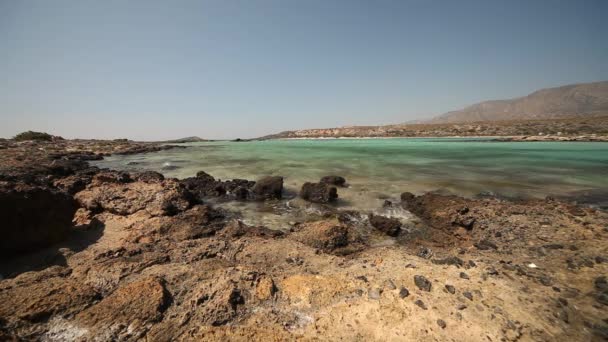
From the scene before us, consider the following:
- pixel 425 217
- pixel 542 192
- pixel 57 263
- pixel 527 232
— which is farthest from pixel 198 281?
pixel 542 192

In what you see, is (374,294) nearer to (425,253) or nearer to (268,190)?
(425,253)

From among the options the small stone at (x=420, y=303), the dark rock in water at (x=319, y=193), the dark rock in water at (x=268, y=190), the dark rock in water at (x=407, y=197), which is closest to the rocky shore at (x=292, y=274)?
the small stone at (x=420, y=303)

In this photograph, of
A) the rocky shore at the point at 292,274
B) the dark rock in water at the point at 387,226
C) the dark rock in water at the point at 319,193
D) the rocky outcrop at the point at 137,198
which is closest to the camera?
the rocky shore at the point at 292,274

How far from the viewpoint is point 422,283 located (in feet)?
14.0

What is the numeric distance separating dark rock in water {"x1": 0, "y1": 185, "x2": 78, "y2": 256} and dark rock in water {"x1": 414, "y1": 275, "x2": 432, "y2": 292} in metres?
8.20

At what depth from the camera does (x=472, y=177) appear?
50.8 ft

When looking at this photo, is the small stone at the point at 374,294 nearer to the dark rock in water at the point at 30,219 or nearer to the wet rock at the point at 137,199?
the wet rock at the point at 137,199

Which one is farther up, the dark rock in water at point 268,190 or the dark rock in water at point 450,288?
the dark rock in water at point 268,190

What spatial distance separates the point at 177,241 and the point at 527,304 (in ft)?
23.3

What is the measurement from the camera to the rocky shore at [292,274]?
3367mm

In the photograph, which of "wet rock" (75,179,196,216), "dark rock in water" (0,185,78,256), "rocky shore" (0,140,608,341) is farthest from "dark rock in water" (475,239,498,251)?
A: "dark rock in water" (0,185,78,256)

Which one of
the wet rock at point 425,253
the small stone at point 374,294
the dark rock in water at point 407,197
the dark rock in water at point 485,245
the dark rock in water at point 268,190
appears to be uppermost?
the dark rock in water at point 268,190

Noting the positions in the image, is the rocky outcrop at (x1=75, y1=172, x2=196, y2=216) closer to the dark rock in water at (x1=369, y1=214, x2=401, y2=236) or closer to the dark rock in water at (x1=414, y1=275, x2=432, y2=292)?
the dark rock in water at (x1=369, y1=214, x2=401, y2=236)

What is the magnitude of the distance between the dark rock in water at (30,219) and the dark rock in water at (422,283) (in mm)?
8198
